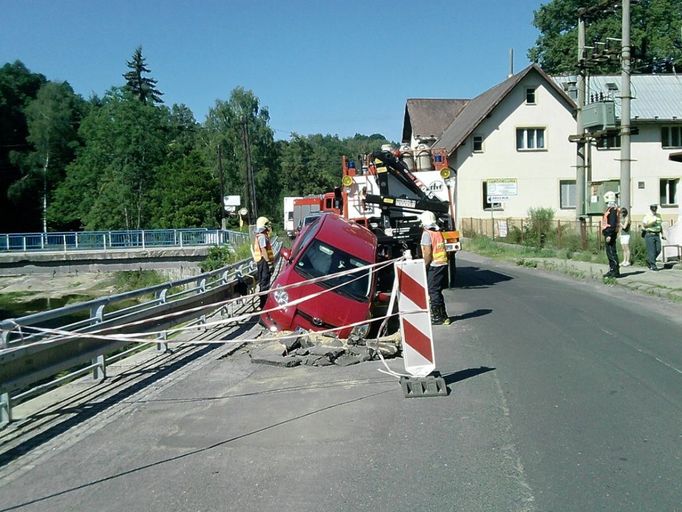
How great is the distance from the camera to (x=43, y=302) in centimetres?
3628

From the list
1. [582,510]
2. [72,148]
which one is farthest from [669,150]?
[72,148]

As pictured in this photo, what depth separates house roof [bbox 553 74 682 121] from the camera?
43344mm

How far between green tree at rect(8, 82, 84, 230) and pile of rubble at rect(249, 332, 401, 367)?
6121cm

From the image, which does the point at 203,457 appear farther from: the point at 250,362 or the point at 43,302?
the point at 43,302

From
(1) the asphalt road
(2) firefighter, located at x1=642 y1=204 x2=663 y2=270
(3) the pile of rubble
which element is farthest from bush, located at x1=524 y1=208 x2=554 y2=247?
(3) the pile of rubble

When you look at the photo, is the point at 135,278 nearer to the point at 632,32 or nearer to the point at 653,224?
the point at 653,224

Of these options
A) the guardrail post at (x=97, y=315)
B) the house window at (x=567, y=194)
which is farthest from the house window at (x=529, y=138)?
the guardrail post at (x=97, y=315)

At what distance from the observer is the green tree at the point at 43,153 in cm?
6562

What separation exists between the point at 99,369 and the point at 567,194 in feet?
130

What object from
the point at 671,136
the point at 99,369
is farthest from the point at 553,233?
the point at 99,369

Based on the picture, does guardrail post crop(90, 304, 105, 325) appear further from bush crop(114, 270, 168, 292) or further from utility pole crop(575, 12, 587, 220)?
bush crop(114, 270, 168, 292)

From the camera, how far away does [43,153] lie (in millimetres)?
66625

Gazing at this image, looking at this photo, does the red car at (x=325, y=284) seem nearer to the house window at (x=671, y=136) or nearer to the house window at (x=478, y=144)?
the house window at (x=478, y=144)

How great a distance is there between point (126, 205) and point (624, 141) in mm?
47247
